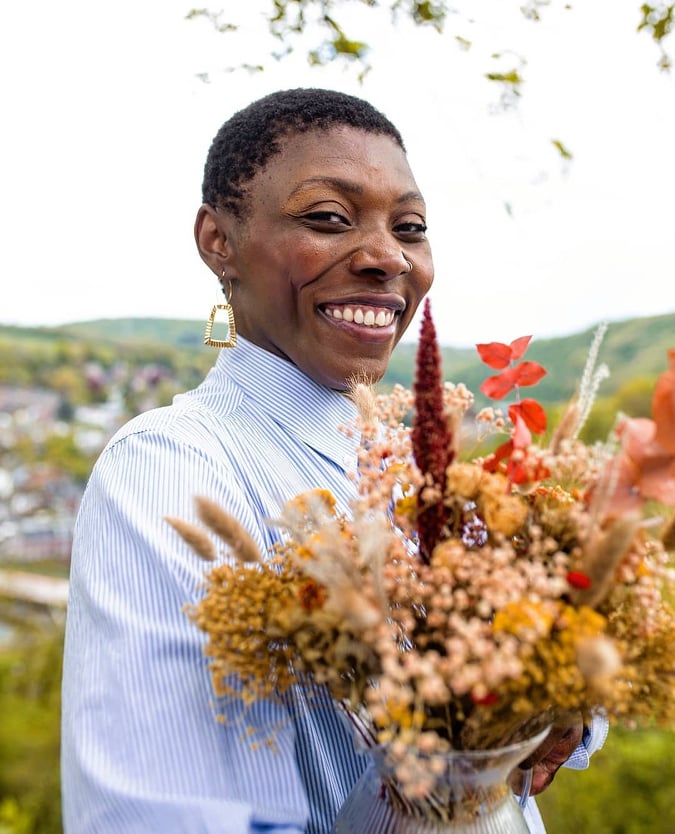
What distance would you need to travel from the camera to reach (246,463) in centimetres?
162

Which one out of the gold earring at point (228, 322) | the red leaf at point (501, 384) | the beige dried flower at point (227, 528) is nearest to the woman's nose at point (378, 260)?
the gold earring at point (228, 322)

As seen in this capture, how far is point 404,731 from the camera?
0.88 meters

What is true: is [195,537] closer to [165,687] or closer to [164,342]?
[165,687]

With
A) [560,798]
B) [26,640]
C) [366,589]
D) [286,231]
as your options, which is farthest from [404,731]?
[26,640]

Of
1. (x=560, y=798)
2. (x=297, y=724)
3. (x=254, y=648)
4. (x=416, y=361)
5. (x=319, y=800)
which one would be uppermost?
(x=416, y=361)

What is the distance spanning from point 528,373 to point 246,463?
1.95 ft

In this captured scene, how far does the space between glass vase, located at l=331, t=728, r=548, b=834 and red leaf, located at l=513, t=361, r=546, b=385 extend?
54 cm

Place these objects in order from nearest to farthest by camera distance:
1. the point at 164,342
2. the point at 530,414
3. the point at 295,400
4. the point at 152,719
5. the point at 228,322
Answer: the point at 152,719 < the point at 530,414 < the point at 295,400 < the point at 228,322 < the point at 164,342

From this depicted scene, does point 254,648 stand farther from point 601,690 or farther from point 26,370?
point 26,370

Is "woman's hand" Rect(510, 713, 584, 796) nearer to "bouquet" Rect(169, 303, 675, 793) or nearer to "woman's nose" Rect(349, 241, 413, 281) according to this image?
"bouquet" Rect(169, 303, 675, 793)

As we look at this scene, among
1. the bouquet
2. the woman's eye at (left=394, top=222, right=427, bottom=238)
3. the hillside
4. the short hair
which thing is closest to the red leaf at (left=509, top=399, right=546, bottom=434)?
the bouquet

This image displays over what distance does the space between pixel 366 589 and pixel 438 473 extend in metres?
0.18

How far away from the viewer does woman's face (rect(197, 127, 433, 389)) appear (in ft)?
5.66

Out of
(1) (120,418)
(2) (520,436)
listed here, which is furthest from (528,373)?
(1) (120,418)
